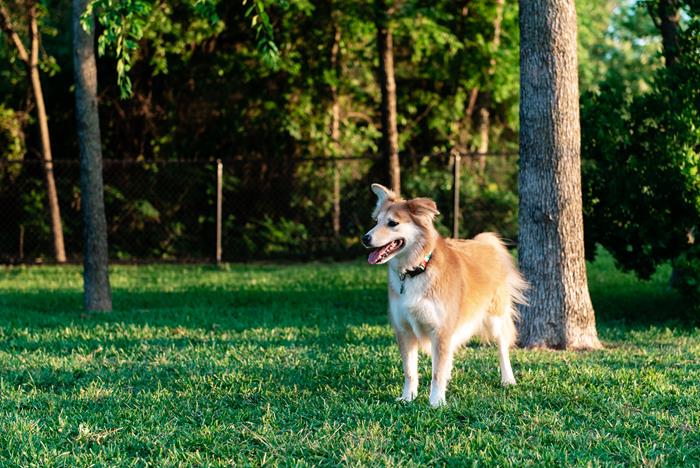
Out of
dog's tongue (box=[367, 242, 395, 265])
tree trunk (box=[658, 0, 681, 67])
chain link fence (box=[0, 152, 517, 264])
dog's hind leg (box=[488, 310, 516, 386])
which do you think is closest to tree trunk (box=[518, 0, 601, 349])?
dog's hind leg (box=[488, 310, 516, 386])

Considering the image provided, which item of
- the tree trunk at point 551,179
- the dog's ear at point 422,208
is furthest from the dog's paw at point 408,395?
the tree trunk at point 551,179

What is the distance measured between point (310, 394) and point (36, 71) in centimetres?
1288

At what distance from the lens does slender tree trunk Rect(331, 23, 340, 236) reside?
1738 cm

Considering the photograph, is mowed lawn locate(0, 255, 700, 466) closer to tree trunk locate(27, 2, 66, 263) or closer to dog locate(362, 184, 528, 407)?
dog locate(362, 184, 528, 407)

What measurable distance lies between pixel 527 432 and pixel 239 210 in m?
13.4

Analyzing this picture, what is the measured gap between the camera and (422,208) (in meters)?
5.72

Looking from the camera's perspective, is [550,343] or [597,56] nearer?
[550,343]

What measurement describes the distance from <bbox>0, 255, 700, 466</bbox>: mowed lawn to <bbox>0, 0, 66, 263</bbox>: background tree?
20.5ft

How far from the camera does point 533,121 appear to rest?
25.8 feet

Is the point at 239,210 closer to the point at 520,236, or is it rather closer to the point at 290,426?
the point at 520,236

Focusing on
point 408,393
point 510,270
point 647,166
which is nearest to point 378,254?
point 408,393

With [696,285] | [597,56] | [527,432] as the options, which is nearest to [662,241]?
[696,285]

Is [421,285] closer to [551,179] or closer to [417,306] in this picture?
[417,306]

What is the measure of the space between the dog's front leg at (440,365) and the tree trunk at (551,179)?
2.51 m
